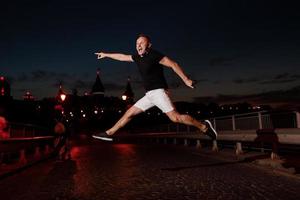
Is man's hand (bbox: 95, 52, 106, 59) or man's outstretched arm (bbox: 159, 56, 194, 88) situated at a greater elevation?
man's hand (bbox: 95, 52, 106, 59)

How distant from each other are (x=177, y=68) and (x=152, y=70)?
0.42 meters

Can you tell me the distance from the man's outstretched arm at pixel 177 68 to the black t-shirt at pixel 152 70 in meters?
0.08

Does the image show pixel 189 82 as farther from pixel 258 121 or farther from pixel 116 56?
pixel 258 121

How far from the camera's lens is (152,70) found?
6531 millimetres

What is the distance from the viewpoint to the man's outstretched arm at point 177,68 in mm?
6228

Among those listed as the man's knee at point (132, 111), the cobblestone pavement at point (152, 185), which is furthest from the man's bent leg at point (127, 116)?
the cobblestone pavement at point (152, 185)

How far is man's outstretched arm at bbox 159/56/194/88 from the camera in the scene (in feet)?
20.4

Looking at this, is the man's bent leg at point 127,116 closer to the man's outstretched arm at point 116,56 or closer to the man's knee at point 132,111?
the man's knee at point 132,111

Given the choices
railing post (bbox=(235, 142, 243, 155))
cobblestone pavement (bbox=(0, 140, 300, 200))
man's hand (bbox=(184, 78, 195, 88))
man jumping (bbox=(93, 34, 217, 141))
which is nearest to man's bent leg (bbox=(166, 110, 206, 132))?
man jumping (bbox=(93, 34, 217, 141))

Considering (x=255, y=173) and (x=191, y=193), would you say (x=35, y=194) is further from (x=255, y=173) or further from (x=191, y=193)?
(x=255, y=173)

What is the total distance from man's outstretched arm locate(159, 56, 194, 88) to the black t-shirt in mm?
82

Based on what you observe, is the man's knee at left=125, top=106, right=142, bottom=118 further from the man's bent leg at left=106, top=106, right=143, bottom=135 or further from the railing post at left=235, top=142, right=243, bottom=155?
the railing post at left=235, top=142, right=243, bottom=155

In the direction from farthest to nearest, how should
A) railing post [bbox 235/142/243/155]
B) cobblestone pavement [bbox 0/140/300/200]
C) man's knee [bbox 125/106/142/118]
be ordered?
railing post [bbox 235/142/243/155] → cobblestone pavement [bbox 0/140/300/200] → man's knee [bbox 125/106/142/118]

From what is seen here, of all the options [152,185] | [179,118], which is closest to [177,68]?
[179,118]
